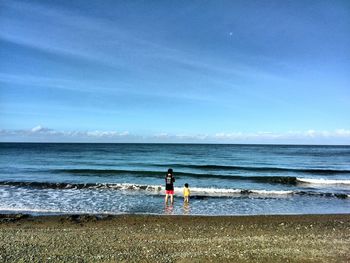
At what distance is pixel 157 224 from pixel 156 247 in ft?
10.3

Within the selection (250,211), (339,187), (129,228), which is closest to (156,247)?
(129,228)

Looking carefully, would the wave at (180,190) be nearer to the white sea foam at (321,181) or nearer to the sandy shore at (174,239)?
the white sea foam at (321,181)

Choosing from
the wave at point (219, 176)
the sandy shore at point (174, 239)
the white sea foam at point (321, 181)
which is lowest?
the white sea foam at point (321, 181)

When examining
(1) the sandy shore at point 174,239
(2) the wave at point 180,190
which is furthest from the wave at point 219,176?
(1) the sandy shore at point 174,239

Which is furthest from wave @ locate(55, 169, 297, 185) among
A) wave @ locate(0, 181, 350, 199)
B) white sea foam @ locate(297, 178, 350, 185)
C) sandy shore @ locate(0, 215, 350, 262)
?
sandy shore @ locate(0, 215, 350, 262)

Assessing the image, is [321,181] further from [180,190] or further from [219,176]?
[180,190]

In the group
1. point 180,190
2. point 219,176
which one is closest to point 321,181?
point 219,176

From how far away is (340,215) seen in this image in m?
14.6

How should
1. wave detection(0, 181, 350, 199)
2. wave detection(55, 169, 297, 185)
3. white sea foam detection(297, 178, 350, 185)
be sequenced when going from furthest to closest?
wave detection(55, 169, 297, 185), white sea foam detection(297, 178, 350, 185), wave detection(0, 181, 350, 199)

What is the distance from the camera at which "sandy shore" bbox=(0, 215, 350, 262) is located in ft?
27.7

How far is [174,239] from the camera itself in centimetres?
1016

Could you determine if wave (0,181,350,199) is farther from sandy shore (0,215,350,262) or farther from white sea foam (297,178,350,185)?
sandy shore (0,215,350,262)

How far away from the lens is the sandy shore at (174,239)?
8445mm

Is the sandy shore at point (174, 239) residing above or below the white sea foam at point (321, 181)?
above
